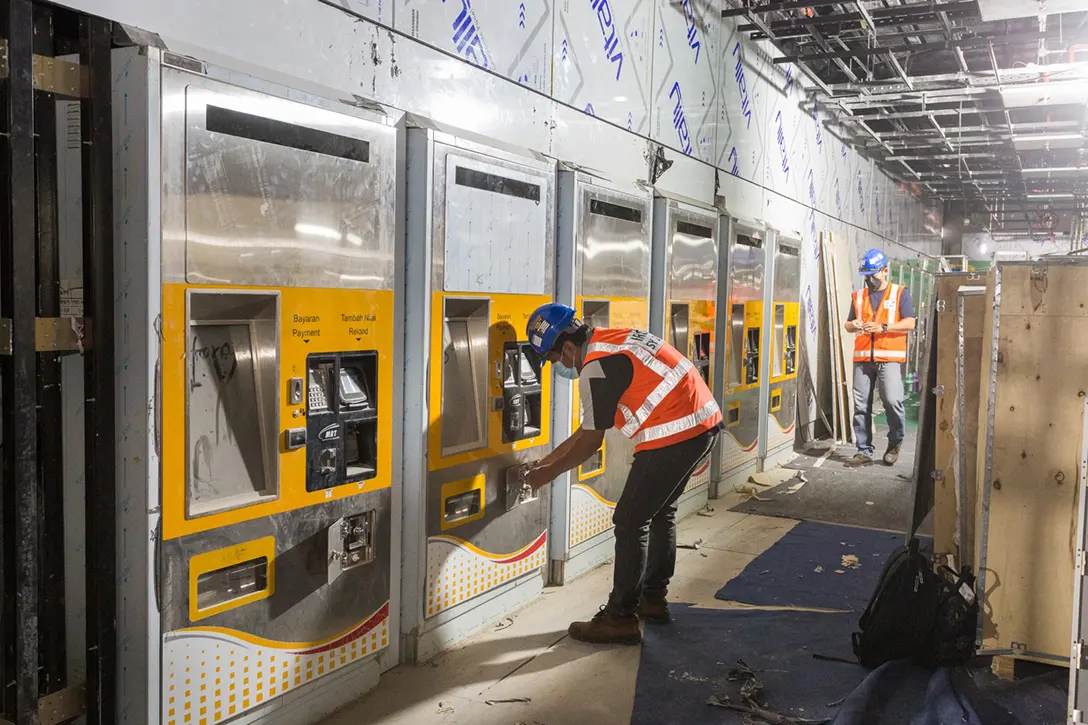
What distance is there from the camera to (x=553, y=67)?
15.0 ft

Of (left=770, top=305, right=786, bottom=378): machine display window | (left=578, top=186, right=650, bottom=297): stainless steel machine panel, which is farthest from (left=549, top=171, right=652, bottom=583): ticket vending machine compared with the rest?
(left=770, top=305, right=786, bottom=378): machine display window

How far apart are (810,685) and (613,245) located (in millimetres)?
2372

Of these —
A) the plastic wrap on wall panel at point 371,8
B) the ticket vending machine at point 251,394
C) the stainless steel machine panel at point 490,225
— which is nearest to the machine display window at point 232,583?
the ticket vending machine at point 251,394

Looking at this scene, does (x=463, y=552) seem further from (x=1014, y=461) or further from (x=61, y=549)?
(x=1014, y=461)

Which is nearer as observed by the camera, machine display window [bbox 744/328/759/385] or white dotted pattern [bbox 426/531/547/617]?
white dotted pattern [bbox 426/531/547/617]

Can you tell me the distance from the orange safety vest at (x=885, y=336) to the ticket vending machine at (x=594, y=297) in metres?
3.80

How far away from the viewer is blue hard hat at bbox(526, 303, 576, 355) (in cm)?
363

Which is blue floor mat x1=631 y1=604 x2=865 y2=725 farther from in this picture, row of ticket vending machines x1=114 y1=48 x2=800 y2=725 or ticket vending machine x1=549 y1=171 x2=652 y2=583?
row of ticket vending machines x1=114 y1=48 x2=800 y2=725

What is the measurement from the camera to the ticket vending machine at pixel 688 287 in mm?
5309

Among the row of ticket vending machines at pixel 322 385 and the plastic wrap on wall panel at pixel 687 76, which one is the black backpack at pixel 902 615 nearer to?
the row of ticket vending machines at pixel 322 385

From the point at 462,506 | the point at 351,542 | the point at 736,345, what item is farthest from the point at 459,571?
the point at 736,345

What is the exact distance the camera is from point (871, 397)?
8.18 m

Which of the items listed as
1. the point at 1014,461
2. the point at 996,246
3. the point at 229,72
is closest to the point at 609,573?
the point at 1014,461

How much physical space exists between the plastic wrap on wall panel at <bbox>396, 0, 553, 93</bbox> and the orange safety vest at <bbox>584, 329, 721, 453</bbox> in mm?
1405
